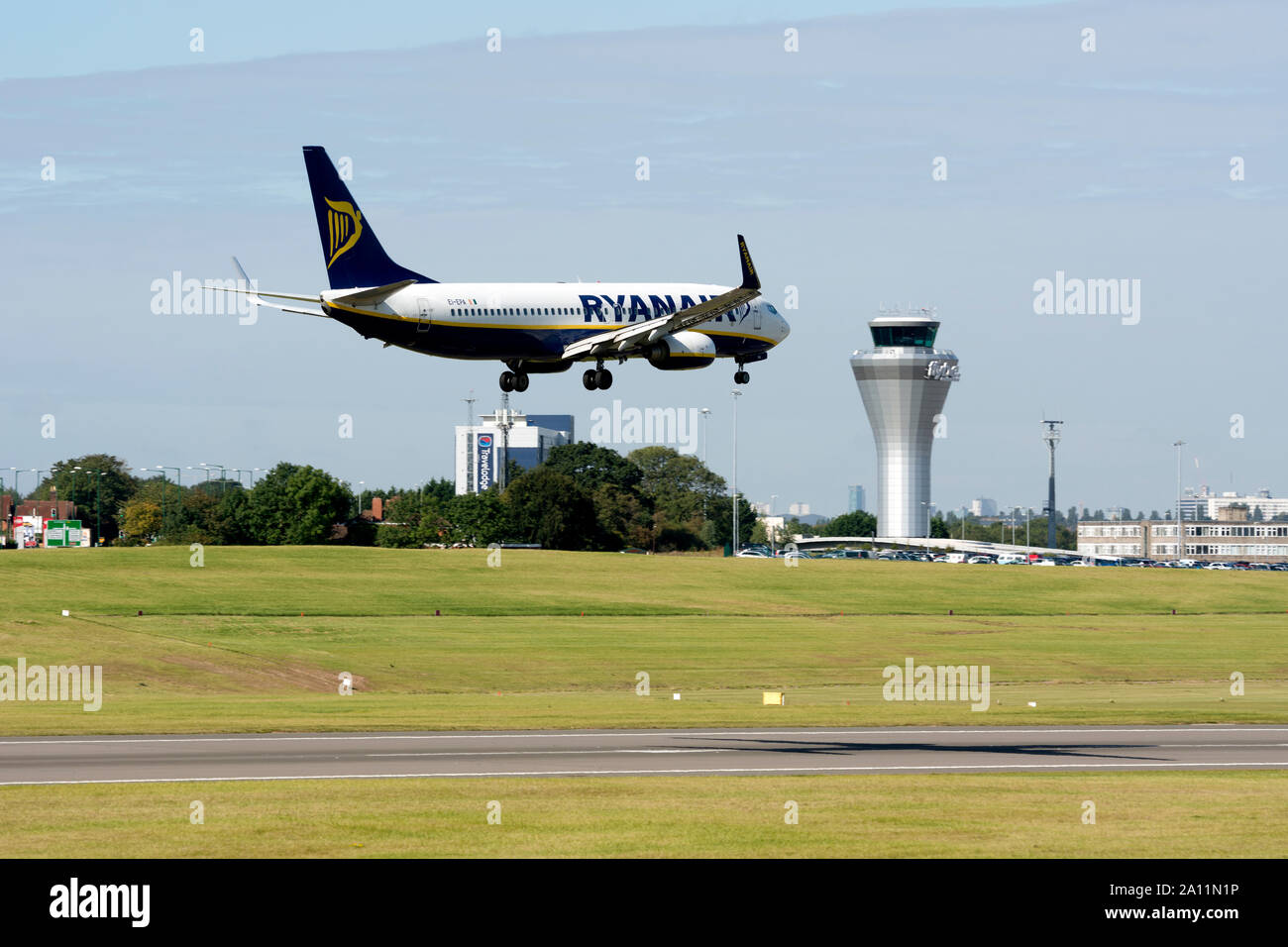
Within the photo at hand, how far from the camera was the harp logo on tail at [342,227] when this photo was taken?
187 ft

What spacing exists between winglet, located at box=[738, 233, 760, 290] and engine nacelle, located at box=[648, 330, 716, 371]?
10.1 feet

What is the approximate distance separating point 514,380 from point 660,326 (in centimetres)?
585

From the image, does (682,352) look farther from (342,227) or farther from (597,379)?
(342,227)

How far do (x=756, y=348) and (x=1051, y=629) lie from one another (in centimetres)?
6731

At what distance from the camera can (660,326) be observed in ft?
195

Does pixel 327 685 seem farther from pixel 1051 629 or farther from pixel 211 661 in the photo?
pixel 1051 629

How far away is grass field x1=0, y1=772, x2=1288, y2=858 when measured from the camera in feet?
90.9

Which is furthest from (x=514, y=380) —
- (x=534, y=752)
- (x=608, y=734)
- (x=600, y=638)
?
(x=600, y=638)

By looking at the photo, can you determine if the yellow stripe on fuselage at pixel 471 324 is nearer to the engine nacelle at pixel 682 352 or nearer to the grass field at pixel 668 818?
the engine nacelle at pixel 682 352

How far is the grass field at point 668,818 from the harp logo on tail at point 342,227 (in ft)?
84.8

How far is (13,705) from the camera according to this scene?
62125 mm

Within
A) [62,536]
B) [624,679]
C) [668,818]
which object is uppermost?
[62,536]

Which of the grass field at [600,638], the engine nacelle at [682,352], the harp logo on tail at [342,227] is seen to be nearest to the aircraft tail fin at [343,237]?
the harp logo on tail at [342,227]
